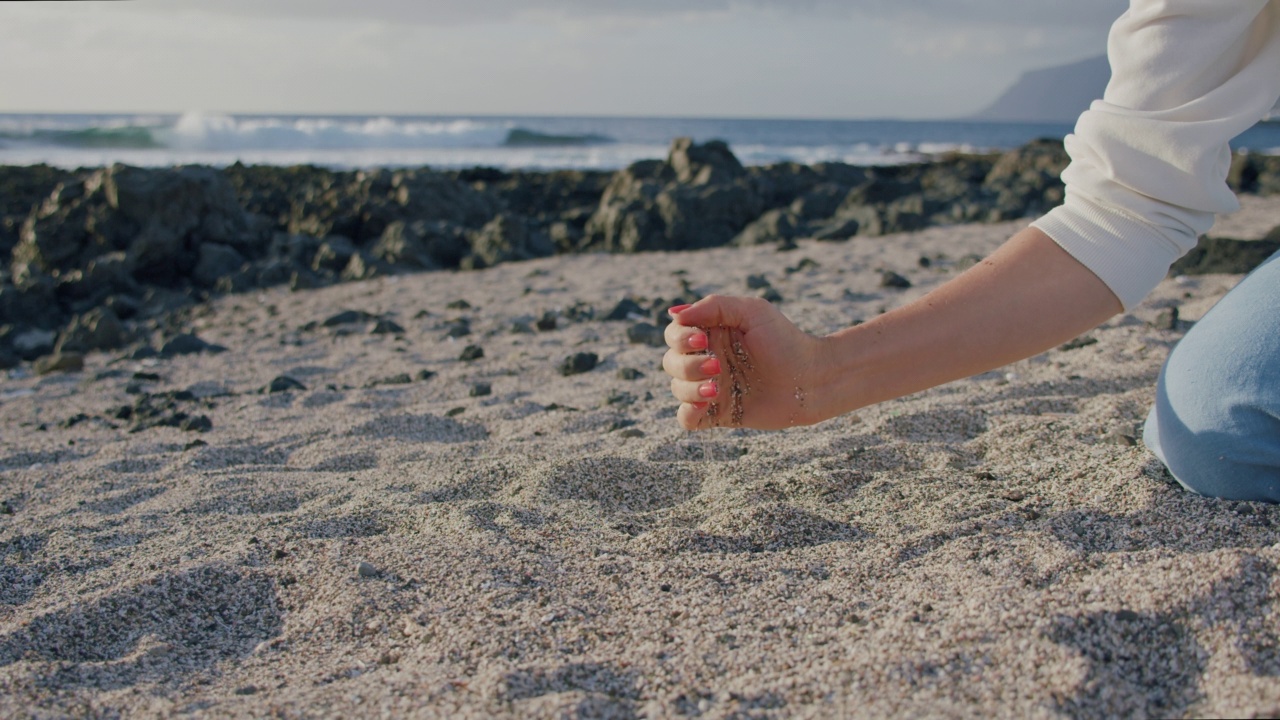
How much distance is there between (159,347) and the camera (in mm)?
5082

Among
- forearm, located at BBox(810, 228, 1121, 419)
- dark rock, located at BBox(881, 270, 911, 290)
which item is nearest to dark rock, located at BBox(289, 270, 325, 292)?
dark rock, located at BBox(881, 270, 911, 290)

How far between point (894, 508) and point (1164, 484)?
1.76 feet

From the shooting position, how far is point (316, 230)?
932cm

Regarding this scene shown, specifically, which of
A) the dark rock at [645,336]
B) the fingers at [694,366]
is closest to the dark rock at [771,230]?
the dark rock at [645,336]

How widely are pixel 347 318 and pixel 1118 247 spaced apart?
4.44 m

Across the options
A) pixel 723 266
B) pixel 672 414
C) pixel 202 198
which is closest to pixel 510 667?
pixel 672 414

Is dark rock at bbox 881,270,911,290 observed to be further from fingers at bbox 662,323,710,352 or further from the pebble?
fingers at bbox 662,323,710,352

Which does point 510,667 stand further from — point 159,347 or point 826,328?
point 159,347

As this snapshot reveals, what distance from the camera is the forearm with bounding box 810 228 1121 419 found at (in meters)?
1.76

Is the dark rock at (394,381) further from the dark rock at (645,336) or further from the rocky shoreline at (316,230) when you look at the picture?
the rocky shoreline at (316,230)

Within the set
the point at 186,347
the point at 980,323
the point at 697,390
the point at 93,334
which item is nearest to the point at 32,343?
the point at 93,334

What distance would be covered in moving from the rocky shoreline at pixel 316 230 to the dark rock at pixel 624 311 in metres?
2.29

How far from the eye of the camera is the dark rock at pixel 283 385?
392cm

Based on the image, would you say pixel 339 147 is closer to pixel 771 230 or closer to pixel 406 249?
pixel 406 249
